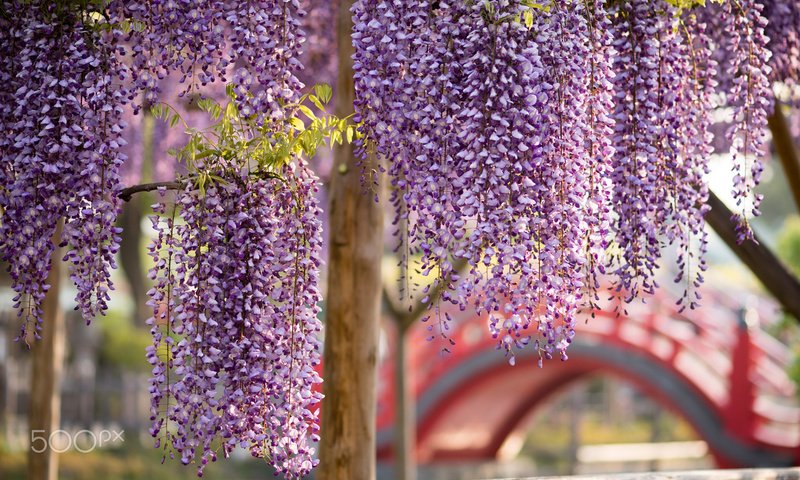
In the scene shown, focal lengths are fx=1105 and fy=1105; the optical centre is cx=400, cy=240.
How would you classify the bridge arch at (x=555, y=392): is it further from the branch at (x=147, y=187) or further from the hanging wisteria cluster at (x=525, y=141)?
the branch at (x=147, y=187)

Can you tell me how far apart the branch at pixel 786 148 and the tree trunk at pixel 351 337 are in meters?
2.84

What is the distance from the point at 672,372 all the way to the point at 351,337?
10.2 metres

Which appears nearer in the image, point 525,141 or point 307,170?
point 525,141

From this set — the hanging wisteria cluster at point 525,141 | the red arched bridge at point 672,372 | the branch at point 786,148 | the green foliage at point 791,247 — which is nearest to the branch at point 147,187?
the hanging wisteria cluster at point 525,141

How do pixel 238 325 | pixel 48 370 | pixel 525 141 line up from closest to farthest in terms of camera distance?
pixel 525 141 < pixel 238 325 < pixel 48 370

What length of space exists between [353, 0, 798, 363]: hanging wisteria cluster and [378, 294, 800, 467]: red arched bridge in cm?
906

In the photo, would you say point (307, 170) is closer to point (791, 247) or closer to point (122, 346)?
point (791, 247)

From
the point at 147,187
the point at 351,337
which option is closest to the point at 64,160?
the point at 147,187

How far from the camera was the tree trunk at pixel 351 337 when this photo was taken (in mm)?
5605

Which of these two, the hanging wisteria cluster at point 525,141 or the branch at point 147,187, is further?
the branch at point 147,187

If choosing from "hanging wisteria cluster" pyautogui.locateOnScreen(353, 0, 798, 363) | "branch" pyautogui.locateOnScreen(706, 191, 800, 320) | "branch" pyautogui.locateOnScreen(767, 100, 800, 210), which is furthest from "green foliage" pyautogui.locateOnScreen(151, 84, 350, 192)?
"branch" pyautogui.locateOnScreen(767, 100, 800, 210)

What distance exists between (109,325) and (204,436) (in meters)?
14.7

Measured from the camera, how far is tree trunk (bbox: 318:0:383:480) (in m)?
5.61

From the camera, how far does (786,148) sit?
7277mm
